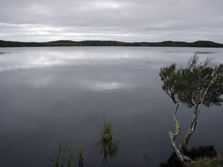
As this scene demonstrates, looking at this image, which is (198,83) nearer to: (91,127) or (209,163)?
(209,163)

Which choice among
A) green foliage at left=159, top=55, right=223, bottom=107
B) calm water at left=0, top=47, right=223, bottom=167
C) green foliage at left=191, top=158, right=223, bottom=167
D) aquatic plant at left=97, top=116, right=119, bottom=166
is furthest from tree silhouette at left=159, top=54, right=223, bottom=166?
aquatic plant at left=97, top=116, right=119, bottom=166

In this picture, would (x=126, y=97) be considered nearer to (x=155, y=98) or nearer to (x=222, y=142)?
(x=155, y=98)

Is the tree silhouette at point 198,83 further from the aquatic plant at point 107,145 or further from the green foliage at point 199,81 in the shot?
the aquatic plant at point 107,145

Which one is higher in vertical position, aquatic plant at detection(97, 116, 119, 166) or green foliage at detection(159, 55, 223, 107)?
green foliage at detection(159, 55, 223, 107)

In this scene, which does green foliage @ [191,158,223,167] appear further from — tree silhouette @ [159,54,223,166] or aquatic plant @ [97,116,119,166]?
aquatic plant @ [97,116,119,166]

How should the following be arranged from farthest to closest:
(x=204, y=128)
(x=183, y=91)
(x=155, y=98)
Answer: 1. (x=155, y=98)
2. (x=204, y=128)
3. (x=183, y=91)

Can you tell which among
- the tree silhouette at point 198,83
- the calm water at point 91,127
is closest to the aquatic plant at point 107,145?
the calm water at point 91,127

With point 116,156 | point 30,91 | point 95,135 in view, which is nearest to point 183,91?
point 116,156

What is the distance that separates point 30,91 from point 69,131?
22.7m

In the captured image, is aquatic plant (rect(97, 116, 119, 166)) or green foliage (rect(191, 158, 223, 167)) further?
aquatic plant (rect(97, 116, 119, 166))

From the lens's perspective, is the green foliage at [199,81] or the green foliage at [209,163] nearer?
the green foliage at [209,163]

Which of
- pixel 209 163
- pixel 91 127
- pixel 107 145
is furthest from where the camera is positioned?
pixel 91 127

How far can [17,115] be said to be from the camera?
24328 millimetres

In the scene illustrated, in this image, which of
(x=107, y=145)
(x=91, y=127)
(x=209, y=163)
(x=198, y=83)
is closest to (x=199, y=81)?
(x=198, y=83)
